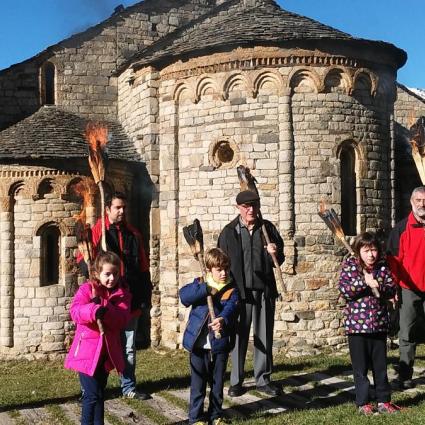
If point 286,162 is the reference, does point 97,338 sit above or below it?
below

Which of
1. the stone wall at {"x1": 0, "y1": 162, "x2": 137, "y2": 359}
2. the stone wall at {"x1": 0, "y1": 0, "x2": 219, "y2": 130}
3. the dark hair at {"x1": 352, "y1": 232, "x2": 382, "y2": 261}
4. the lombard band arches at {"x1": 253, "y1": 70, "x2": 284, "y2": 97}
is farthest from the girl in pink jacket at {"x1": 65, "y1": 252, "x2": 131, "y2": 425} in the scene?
the stone wall at {"x1": 0, "y1": 0, "x2": 219, "y2": 130}

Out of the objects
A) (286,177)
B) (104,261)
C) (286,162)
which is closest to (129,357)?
(104,261)

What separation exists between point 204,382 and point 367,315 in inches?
58.5

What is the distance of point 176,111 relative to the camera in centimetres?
1222

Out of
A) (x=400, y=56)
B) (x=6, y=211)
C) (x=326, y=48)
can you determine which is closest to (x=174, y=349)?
(x=6, y=211)

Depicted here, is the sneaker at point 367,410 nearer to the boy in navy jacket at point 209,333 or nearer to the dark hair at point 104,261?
the boy in navy jacket at point 209,333

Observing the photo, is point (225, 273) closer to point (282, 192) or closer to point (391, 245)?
point (391, 245)

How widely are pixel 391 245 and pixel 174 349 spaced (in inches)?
262

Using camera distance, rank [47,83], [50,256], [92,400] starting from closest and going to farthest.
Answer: [92,400]
[50,256]
[47,83]

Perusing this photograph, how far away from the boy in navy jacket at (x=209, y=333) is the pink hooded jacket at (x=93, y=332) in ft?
1.89

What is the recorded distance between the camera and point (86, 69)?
48.6ft

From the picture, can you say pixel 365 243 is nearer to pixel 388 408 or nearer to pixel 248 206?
pixel 248 206

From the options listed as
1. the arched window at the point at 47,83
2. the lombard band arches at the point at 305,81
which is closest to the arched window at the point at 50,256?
the arched window at the point at 47,83

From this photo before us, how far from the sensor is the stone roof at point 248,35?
11250 millimetres
